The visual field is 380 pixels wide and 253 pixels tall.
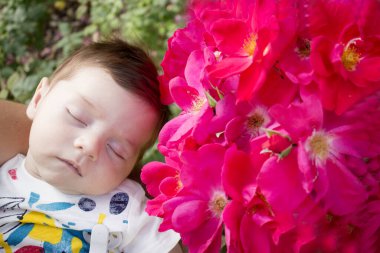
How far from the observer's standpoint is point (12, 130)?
5.80ft

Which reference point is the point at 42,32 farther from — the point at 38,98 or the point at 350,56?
the point at 350,56

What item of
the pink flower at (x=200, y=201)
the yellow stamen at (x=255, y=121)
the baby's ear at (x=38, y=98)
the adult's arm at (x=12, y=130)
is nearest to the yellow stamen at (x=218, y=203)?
the pink flower at (x=200, y=201)

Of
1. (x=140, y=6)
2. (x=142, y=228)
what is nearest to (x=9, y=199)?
(x=142, y=228)

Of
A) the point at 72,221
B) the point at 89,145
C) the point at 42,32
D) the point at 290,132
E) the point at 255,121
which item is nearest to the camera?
the point at 290,132

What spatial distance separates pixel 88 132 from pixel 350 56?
2.65 feet

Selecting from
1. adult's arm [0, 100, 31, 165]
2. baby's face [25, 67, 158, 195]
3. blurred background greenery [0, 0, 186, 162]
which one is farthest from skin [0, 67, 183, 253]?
blurred background greenery [0, 0, 186, 162]

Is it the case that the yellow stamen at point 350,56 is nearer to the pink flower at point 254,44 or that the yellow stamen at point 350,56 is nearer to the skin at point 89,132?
the pink flower at point 254,44

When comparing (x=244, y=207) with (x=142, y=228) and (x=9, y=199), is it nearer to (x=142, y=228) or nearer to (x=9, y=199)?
(x=142, y=228)

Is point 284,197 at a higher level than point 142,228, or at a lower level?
higher

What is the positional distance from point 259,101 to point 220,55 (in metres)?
0.15

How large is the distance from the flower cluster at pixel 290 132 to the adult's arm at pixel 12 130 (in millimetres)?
939

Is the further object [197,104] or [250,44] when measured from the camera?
[197,104]

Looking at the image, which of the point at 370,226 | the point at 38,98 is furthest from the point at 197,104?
the point at 38,98

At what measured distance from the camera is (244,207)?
0.95 meters
